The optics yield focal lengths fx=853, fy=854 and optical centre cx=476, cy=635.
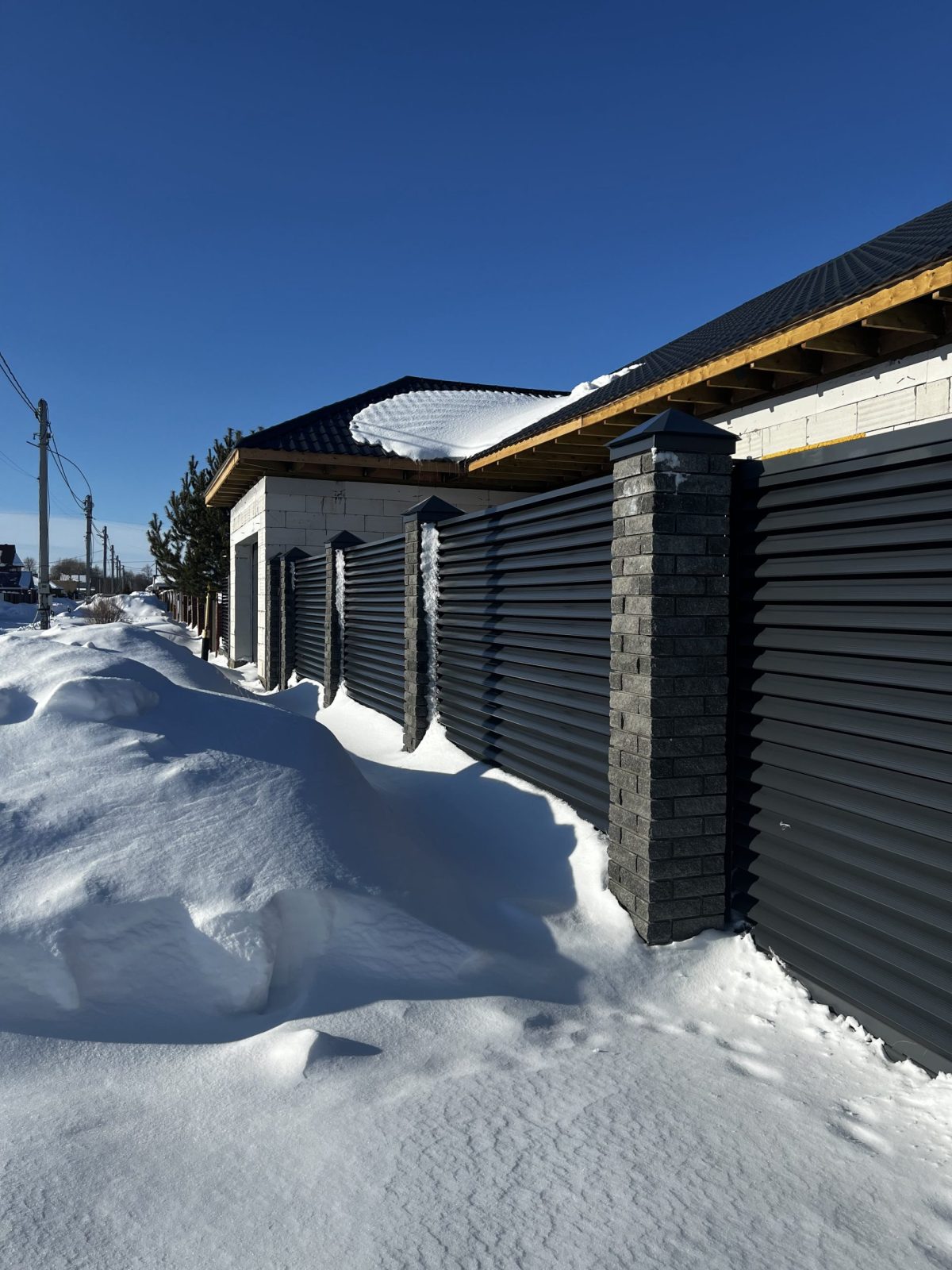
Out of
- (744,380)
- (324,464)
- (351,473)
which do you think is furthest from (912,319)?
(351,473)

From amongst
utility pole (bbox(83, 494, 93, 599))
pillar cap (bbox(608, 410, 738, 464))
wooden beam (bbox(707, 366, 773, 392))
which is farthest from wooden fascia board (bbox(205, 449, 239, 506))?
utility pole (bbox(83, 494, 93, 599))

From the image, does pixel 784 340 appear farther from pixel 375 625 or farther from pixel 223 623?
pixel 223 623

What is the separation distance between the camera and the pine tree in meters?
25.7

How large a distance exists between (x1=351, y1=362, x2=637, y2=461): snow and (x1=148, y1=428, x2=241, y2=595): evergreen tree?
11.3 m

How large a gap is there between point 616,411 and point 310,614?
5.67m

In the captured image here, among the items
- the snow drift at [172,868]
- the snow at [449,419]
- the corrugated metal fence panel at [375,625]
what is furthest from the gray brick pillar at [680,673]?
the snow at [449,419]

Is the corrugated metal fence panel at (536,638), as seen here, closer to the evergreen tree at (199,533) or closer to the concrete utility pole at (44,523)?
the concrete utility pole at (44,523)

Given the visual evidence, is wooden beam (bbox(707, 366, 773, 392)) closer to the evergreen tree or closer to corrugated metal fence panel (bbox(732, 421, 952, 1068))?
corrugated metal fence panel (bbox(732, 421, 952, 1068))

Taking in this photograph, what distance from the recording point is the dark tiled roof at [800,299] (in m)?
5.37

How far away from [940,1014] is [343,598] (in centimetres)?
806

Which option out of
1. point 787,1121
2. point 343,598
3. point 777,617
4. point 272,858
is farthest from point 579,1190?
point 343,598

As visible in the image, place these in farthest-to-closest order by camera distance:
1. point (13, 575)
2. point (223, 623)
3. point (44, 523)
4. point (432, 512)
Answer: point (13, 575)
point (223, 623)
point (44, 523)
point (432, 512)

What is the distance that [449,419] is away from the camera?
47.0 feet

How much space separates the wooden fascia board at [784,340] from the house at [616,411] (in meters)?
0.01
